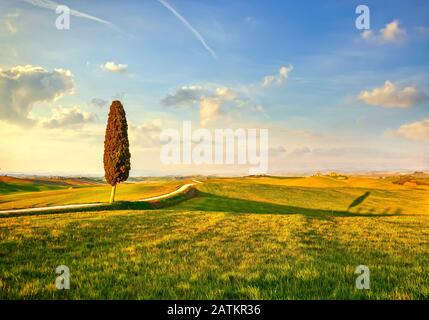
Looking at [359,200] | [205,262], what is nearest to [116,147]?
[205,262]

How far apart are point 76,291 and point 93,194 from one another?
217 ft

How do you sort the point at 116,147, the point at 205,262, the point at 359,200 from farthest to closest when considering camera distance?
1. the point at 359,200
2. the point at 116,147
3. the point at 205,262

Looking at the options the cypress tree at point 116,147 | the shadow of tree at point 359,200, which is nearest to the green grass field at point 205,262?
the cypress tree at point 116,147

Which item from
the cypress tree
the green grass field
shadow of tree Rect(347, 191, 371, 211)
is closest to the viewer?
the green grass field

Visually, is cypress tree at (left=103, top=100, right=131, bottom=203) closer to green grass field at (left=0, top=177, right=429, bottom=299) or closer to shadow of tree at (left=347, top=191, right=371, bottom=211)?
green grass field at (left=0, top=177, right=429, bottom=299)

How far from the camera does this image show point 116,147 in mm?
50062

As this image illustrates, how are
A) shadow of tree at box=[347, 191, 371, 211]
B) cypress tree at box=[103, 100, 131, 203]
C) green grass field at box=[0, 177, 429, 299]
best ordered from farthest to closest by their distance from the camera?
shadow of tree at box=[347, 191, 371, 211] < cypress tree at box=[103, 100, 131, 203] < green grass field at box=[0, 177, 429, 299]

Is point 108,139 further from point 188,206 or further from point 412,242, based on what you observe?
point 412,242

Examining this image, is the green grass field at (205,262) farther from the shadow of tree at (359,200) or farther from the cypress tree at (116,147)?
the shadow of tree at (359,200)

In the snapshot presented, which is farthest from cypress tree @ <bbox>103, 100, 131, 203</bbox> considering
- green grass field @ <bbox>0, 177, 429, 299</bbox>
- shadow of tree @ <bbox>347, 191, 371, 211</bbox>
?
shadow of tree @ <bbox>347, 191, 371, 211</bbox>

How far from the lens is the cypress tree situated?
5012 cm

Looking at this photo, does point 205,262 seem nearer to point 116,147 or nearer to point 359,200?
→ point 116,147
